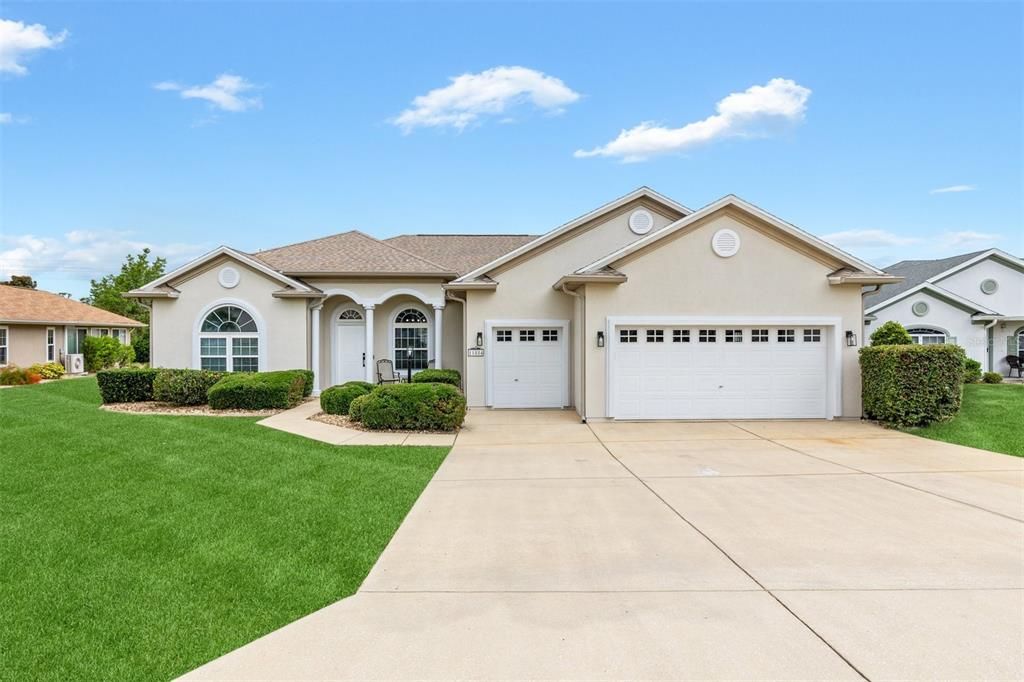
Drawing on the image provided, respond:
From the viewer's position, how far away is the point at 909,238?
27766mm

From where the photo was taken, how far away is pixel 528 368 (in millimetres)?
14664

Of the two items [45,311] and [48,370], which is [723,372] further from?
[45,311]

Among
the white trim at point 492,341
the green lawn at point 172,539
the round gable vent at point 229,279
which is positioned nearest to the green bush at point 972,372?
the white trim at point 492,341

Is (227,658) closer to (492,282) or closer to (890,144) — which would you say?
(492,282)

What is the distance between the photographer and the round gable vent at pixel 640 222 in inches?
607

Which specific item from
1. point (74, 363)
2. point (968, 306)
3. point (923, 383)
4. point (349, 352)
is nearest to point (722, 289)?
point (923, 383)

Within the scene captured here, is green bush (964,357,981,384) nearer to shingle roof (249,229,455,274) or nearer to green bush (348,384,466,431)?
shingle roof (249,229,455,274)

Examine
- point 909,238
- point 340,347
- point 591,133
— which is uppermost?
point 591,133

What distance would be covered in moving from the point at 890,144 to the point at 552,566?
18190mm

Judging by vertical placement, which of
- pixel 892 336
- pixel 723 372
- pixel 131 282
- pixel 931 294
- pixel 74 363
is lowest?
pixel 74 363

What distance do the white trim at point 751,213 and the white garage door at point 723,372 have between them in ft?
5.46

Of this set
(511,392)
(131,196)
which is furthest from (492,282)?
(131,196)

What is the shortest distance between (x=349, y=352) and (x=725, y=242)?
11.9 metres

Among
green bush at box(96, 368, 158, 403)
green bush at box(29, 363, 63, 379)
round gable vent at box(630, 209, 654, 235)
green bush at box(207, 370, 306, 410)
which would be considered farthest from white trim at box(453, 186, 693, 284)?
green bush at box(29, 363, 63, 379)
